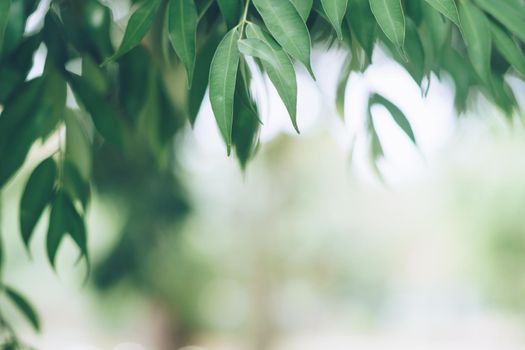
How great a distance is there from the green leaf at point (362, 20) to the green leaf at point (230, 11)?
3.9 inches

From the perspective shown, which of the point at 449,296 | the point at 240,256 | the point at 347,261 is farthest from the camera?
the point at 449,296

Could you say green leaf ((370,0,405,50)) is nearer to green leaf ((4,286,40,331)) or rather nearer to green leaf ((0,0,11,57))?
green leaf ((0,0,11,57))

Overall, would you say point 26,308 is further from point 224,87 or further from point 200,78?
point 224,87

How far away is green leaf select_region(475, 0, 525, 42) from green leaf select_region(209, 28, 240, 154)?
11.1 inches

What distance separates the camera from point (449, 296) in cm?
1025

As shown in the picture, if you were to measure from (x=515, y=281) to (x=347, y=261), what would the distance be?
4.48 metres

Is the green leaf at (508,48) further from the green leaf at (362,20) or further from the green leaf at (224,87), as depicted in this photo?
the green leaf at (224,87)

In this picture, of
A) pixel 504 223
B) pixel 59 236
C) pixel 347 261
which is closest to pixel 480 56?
pixel 59 236

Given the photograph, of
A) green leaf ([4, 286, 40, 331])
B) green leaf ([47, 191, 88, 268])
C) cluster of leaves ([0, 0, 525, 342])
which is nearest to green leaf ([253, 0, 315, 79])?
cluster of leaves ([0, 0, 525, 342])

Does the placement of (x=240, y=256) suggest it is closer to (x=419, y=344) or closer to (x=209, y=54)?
(x=419, y=344)

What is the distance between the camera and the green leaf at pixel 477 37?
628mm

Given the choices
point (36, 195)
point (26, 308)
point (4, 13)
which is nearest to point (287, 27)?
point (4, 13)

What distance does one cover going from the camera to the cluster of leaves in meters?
0.52

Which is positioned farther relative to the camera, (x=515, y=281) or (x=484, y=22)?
(x=515, y=281)
